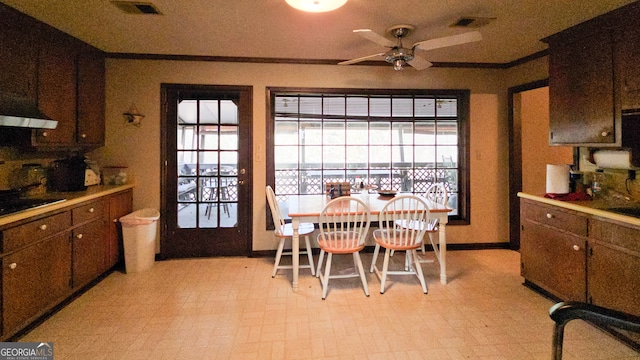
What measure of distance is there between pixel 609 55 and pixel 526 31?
0.81 meters

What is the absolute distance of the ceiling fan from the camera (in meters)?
2.26

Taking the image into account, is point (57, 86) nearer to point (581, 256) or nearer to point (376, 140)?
point (376, 140)

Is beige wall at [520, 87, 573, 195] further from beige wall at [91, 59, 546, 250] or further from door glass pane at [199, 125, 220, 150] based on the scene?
door glass pane at [199, 125, 220, 150]

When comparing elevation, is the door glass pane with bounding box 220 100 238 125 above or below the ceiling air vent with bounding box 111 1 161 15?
below

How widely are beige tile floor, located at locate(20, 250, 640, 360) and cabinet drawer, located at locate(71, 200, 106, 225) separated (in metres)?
0.70

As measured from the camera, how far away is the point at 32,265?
222 cm

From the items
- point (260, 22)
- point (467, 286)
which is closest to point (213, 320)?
point (467, 286)

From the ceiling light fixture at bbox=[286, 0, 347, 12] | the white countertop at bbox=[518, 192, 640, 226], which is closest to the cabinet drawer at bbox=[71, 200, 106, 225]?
the ceiling light fixture at bbox=[286, 0, 347, 12]

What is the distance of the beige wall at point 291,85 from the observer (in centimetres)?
369

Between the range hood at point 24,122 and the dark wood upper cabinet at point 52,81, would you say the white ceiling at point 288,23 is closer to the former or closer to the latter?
the dark wood upper cabinet at point 52,81

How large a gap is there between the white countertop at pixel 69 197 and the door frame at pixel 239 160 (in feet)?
1.36

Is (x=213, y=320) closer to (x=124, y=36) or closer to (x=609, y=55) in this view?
(x=124, y=36)

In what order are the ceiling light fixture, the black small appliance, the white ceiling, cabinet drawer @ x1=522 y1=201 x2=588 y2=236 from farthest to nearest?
the black small appliance
the white ceiling
cabinet drawer @ x1=522 y1=201 x2=588 y2=236
the ceiling light fixture

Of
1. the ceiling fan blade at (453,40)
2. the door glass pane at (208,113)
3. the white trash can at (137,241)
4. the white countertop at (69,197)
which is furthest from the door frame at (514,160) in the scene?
the white countertop at (69,197)
